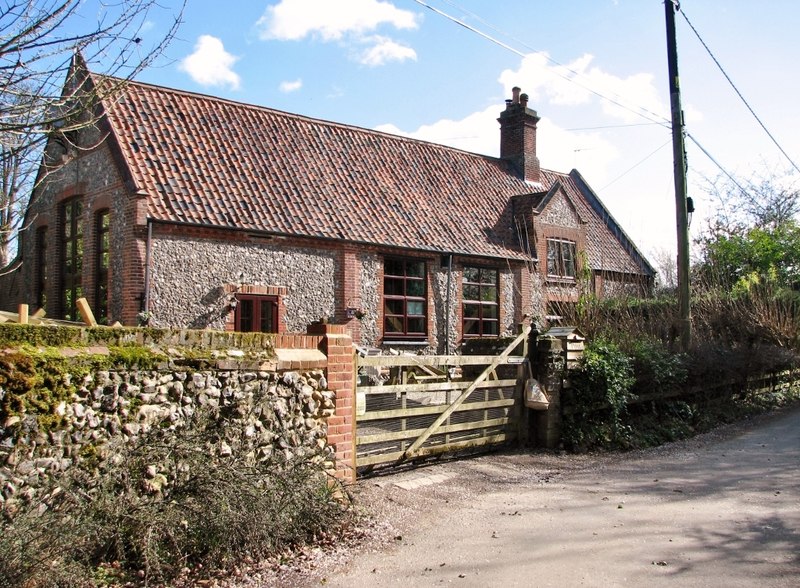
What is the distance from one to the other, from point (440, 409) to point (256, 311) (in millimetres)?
7890

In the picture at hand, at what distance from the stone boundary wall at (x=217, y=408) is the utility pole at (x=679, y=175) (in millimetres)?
9058

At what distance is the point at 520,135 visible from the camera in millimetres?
25219

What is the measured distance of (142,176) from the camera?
14.6 m

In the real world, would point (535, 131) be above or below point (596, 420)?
above

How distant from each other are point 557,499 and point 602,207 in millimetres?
22007

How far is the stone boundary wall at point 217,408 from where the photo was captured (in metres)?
4.61

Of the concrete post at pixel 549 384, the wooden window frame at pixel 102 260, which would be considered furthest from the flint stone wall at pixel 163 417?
the wooden window frame at pixel 102 260

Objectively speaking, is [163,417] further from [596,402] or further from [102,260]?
[102,260]

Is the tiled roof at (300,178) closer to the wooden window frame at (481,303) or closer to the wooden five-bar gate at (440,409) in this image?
the wooden window frame at (481,303)

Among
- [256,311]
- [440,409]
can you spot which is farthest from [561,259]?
[440,409]

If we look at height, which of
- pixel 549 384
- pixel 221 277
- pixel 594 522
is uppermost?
pixel 221 277

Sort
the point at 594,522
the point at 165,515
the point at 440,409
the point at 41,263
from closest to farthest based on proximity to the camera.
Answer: the point at 165,515, the point at 594,522, the point at 440,409, the point at 41,263

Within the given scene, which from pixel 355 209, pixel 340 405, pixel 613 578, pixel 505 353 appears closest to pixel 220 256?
pixel 355 209

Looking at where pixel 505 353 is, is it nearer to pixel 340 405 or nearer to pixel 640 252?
pixel 340 405
